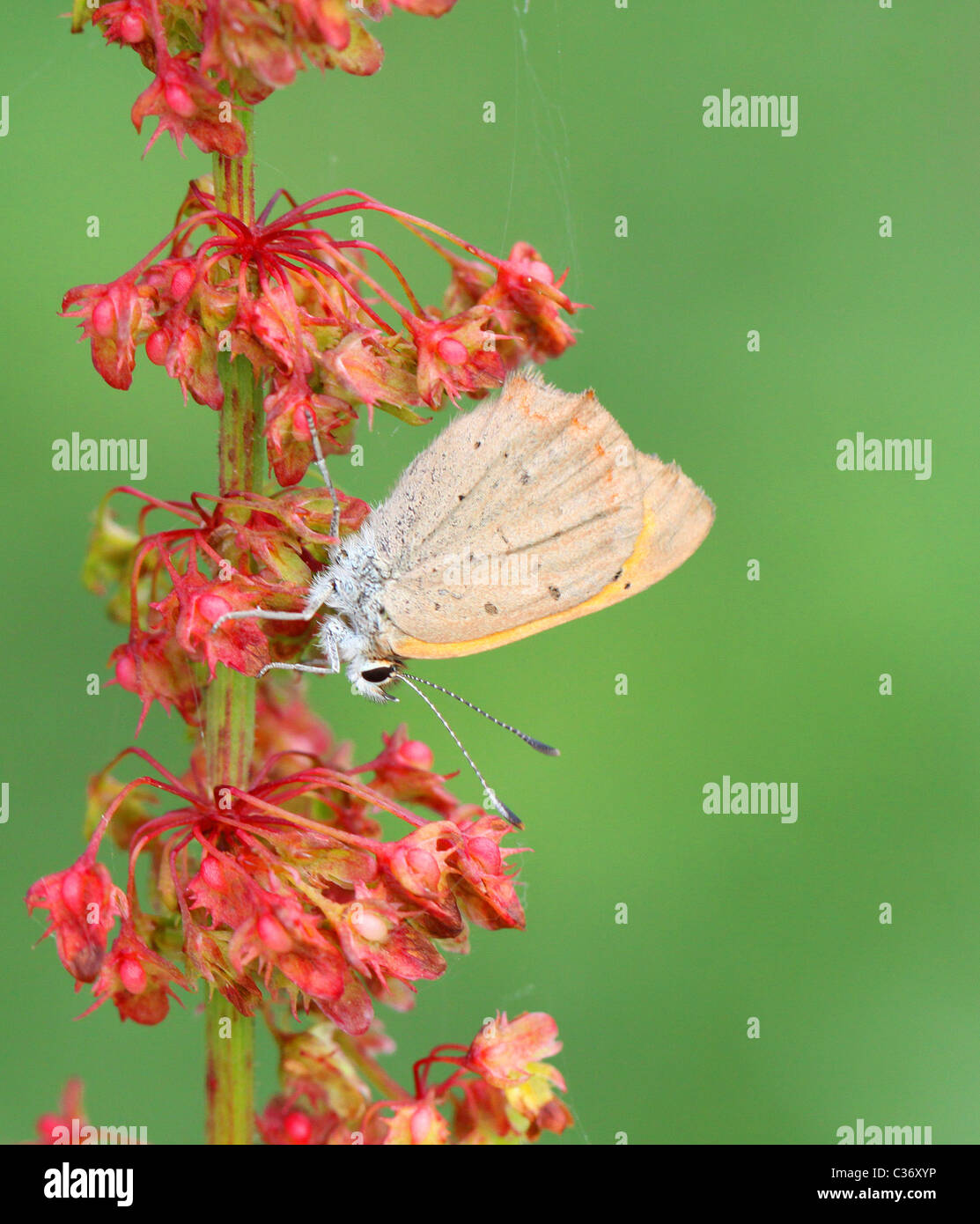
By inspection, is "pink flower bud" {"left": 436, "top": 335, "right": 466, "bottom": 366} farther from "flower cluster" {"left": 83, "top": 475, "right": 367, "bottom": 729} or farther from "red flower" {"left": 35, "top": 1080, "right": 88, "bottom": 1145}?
"red flower" {"left": 35, "top": 1080, "right": 88, "bottom": 1145}

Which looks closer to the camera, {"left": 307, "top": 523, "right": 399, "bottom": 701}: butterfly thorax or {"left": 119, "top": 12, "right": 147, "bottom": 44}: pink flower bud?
{"left": 119, "top": 12, "right": 147, "bottom": 44}: pink flower bud

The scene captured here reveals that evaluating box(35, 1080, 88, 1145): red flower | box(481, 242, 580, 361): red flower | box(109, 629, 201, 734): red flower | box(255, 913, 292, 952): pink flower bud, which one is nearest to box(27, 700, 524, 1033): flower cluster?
box(255, 913, 292, 952): pink flower bud

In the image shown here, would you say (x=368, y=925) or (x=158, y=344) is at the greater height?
(x=158, y=344)

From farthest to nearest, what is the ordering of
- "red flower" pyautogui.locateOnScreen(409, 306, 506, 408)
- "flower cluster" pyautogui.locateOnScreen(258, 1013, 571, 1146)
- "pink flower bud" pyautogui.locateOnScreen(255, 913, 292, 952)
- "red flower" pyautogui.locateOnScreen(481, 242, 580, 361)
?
"flower cluster" pyautogui.locateOnScreen(258, 1013, 571, 1146), "red flower" pyautogui.locateOnScreen(481, 242, 580, 361), "red flower" pyautogui.locateOnScreen(409, 306, 506, 408), "pink flower bud" pyautogui.locateOnScreen(255, 913, 292, 952)

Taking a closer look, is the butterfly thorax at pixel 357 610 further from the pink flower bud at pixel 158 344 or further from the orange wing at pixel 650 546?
the pink flower bud at pixel 158 344

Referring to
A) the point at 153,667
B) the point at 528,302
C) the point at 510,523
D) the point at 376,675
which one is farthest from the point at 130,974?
the point at 528,302

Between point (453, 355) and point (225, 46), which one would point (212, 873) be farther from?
point (225, 46)

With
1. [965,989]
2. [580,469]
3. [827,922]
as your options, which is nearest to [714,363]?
[827,922]
